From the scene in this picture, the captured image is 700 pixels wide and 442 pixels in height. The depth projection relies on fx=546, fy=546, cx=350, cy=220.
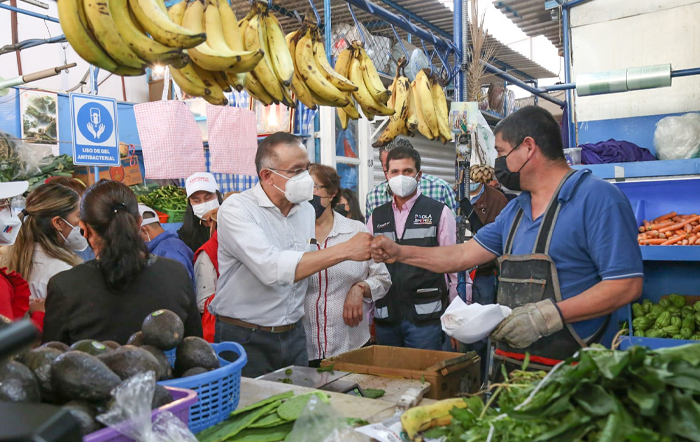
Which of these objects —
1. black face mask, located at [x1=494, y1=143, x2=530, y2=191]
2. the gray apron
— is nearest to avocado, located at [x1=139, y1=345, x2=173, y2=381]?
the gray apron

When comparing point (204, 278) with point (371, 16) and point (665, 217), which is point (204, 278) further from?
point (371, 16)

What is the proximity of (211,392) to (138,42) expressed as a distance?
3.92 feet

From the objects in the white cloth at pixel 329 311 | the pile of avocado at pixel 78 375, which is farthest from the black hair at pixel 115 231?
the white cloth at pixel 329 311

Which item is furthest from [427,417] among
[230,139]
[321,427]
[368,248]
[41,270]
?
[230,139]

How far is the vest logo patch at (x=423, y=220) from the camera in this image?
4.23 meters

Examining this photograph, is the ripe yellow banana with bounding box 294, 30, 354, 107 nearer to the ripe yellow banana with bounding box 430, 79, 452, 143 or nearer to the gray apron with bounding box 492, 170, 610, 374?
the gray apron with bounding box 492, 170, 610, 374

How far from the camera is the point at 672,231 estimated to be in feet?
14.4

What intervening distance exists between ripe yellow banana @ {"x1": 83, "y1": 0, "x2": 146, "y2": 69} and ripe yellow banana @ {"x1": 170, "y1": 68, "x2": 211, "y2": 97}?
0.91 ft

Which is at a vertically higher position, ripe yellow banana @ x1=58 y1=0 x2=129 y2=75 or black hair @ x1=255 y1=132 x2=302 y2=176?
ripe yellow banana @ x1=58 y1=0 x2=129 y2=75

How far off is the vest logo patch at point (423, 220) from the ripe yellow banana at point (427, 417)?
2534 millimetres

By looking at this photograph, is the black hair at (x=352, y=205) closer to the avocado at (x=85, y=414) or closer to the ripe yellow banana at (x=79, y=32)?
the ripe yellow banana at (x=79, y=32)

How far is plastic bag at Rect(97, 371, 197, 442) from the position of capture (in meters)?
1.34

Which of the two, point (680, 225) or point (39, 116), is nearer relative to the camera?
point (680, 225)

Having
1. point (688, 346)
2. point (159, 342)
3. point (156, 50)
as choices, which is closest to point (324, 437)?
point (159, 342)
